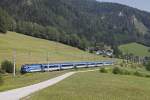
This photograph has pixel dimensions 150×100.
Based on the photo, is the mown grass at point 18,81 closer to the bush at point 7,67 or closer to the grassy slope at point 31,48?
the bush at point 7,67

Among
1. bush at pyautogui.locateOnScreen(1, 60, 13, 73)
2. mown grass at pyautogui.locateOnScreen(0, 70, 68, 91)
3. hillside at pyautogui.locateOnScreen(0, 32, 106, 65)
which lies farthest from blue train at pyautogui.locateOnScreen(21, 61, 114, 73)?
hillside at pyautogui.locateOnScreen(0, 32, 106, 65)

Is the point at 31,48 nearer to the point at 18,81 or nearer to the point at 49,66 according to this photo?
the point at 49,66

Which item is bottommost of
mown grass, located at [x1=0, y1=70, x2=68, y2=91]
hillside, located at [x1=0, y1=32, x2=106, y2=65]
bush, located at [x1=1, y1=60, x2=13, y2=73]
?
mown grass, located at [x1=0, y1=70, x2=68, y2=91]

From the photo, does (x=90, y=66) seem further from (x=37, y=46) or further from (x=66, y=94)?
(x=66, y=94)

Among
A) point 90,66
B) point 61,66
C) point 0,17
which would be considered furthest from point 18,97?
point 0,17

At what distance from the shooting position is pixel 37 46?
154 m

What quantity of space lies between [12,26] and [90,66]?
79115 mm

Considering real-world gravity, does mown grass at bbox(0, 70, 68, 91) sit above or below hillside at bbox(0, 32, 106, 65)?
below

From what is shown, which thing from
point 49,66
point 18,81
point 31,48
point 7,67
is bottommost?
point 18,81

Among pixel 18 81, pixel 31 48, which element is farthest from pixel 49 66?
pixel 31 48

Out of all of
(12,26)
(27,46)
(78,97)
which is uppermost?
(12,26)

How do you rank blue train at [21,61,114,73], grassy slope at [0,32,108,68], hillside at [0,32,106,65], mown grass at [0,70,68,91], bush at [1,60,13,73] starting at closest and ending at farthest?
mown grass at [0,70,68,91], blue train at [21,61,114,73], bush at [1,60,13,73], hillside at [0,32,106,65], grassy slope at [0,32,108,68]

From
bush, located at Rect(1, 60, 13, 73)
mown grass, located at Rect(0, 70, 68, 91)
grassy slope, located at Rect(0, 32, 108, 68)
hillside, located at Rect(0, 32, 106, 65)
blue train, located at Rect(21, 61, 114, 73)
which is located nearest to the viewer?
mown grass, located at Rect(0, 70, 68, 91)

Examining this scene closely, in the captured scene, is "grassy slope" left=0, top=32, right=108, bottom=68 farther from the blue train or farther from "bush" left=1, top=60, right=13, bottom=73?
"bush" left=1, top=60, right=13, bottom=73
